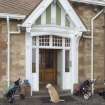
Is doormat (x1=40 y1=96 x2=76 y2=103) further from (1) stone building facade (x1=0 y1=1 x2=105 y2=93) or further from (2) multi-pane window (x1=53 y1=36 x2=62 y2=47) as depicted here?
(2) multi-pane window (x1=53 y1=36 x2=62 y2=47)

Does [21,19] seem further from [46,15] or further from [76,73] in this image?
[76,73]

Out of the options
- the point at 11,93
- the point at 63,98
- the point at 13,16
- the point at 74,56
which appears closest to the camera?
the point at 11,93

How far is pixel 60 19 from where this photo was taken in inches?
730

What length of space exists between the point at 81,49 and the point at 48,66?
2.05 m

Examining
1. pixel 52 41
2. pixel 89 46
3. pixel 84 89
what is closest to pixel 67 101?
pixel 84 89

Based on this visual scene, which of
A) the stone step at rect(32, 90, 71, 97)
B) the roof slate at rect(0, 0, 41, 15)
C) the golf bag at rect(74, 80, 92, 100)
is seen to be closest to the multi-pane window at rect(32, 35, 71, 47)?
the roof slate at rect(0, 0, 41, 15)

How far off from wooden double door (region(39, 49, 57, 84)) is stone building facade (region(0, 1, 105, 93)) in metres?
1.46

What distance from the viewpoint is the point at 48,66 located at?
778 inches

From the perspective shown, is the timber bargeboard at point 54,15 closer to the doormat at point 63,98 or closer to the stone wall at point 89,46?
the stone wall at point 89,46

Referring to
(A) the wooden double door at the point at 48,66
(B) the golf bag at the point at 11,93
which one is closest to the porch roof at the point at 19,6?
(A) the wooden double door at the point at 48,66

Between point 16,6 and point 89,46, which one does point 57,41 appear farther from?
point 16,6

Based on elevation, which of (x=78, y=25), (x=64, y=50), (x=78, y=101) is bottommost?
(x=78, y=101)

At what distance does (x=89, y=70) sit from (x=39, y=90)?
3.09m

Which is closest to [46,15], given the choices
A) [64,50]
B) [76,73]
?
[64,50]
